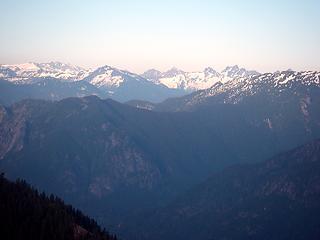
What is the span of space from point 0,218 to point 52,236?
68.9 ft

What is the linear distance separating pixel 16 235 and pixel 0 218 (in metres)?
11.9

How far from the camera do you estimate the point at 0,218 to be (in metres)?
199

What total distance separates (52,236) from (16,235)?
45.7 ft

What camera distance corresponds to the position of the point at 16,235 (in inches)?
7534

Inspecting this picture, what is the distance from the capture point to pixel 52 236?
19862 cm
